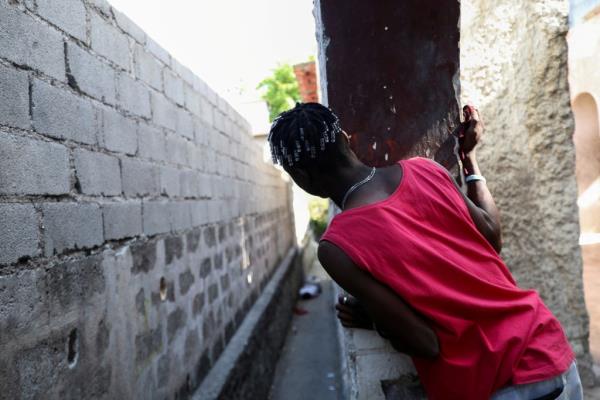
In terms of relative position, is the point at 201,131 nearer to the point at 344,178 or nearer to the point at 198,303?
the point at 198,303

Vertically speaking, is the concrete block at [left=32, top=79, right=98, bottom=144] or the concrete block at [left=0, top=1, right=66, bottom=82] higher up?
the concrete block at [left=0, top=1, right=66, bottom=82]

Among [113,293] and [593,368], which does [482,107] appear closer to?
[593,368]

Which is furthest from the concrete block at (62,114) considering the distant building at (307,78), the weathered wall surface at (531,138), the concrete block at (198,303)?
the distant building at (307,78)

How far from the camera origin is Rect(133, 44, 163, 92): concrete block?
8.32 ft

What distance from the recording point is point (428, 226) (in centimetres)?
120

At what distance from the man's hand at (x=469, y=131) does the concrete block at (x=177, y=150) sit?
188cm

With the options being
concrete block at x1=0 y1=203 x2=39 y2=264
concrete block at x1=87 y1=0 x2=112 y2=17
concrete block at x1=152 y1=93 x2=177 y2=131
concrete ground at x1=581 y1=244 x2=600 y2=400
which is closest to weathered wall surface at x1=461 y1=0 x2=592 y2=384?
concrete ground at x1=581 y1=244 x2=600 y2=400

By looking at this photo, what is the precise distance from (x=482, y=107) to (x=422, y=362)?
1.96m

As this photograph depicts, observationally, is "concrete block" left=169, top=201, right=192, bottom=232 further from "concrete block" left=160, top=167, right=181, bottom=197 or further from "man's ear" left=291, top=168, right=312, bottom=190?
"man's ear" left=291, top=168, right=312, bottom=190

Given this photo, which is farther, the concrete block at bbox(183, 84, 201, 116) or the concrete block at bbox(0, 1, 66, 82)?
the concrete block at bbox(183, 84, 201, 116)

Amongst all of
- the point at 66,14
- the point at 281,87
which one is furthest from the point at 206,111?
the point at 281,87

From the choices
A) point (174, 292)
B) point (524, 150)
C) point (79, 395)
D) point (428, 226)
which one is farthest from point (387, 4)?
point (174, 292)

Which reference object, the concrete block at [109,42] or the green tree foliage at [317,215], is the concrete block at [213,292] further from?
the green tree foliage at [317,215]

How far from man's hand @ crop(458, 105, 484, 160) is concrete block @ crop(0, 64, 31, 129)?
1491 mm
